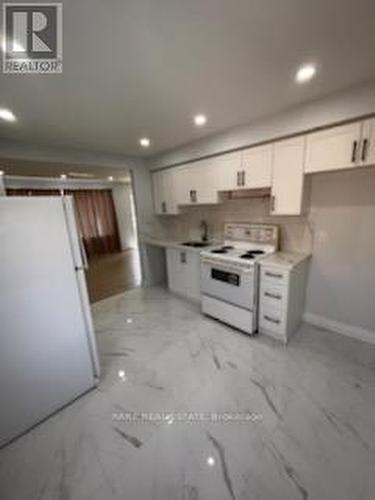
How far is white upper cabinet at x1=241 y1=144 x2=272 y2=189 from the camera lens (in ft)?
8.30

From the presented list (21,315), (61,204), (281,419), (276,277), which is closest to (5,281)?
(21,315)

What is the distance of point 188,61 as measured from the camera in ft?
4.66

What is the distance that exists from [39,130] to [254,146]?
7.90ft

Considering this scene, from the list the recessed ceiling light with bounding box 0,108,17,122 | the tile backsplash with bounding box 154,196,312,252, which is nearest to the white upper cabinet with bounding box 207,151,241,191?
the tile backsplash with bounding box 154,196,312,252

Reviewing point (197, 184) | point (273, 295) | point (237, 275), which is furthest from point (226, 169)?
point (273, 295)

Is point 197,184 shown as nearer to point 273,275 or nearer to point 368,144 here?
point 273,275

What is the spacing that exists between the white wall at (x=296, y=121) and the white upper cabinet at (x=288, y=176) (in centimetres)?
13

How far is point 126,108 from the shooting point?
2.03m

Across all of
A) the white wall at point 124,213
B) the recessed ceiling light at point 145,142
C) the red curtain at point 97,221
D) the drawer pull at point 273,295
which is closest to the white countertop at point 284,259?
the drawer pull at point 273,295

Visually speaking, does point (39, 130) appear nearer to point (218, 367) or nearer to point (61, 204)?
point (61, 204)

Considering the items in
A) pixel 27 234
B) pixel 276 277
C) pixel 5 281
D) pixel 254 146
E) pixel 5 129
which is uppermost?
pixel 5 129

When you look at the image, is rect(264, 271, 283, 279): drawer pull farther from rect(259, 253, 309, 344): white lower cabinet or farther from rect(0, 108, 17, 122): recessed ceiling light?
rect(0, 108, 17, 122): recessed ceiling light

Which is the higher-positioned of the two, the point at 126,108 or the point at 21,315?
the point at 126,108

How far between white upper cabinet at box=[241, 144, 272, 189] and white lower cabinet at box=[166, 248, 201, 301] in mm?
1207
